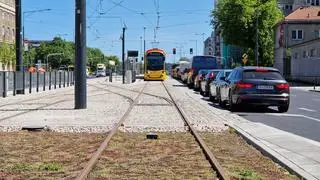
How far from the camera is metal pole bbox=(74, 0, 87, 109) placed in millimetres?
22625

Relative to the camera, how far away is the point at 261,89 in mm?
21922

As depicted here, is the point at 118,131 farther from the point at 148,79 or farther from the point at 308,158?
the point at 148,79

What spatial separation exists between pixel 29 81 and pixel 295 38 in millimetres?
52405

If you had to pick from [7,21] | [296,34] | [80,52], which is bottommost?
[80,52]

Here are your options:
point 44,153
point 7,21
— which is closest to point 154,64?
point 7,21

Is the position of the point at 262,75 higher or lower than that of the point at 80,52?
lower

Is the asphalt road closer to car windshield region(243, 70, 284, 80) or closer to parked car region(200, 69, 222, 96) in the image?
car windshield region(243, 70, 284, 80)

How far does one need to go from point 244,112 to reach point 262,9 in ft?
232

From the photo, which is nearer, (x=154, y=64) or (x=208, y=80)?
(x=208, y=80)

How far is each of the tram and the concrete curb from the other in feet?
178

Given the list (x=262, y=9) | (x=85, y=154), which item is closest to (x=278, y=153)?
(x=85, y=154)

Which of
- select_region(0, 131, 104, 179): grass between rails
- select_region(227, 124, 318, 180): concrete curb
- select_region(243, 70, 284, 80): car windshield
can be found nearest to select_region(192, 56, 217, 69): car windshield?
select_region(243, 70, 284, 80): car windshield

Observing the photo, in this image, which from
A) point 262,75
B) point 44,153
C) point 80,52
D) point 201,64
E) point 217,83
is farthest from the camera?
point 201,64

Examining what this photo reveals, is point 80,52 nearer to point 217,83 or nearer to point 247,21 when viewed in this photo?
point 217,83
